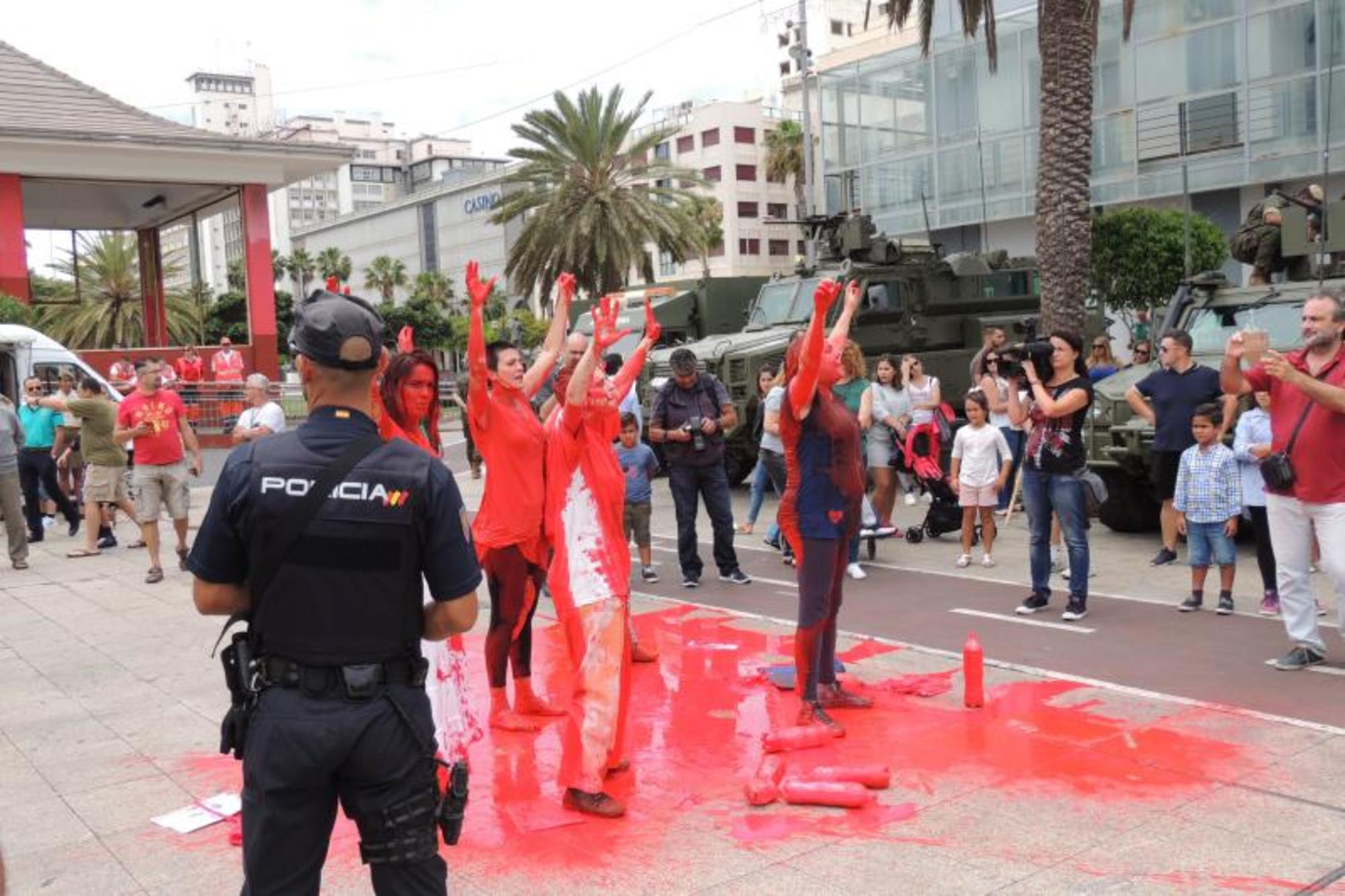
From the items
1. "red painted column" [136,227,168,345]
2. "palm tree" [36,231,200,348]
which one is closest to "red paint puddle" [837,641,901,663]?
"red painted column" [136,227,168,345]

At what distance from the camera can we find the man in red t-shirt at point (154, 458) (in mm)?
10750

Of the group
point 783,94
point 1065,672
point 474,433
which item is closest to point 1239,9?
point 1065,672

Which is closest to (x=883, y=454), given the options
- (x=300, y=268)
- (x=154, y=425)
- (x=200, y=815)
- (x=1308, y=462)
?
(x=1308, y=462)

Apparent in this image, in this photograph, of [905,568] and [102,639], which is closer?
[102,639]

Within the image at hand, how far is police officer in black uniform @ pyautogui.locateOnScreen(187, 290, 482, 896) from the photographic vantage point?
2805 mm

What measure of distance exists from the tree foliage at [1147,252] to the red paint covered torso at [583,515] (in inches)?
866

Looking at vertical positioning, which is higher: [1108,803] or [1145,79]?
[1145,79]

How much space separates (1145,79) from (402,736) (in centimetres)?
2948

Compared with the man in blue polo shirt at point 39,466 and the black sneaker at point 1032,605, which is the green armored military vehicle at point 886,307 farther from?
the man in blue polo shirt at point 39,466

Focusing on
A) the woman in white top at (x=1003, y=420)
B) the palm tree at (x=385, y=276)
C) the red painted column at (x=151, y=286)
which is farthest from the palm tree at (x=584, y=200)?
the palm tree at (x=385, y=276)

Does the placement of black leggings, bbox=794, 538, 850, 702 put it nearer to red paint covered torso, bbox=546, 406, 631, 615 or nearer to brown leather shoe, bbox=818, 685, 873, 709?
brown leather shoe, bbox=818, 685, 873, 709

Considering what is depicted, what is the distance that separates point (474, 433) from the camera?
5.72 meters

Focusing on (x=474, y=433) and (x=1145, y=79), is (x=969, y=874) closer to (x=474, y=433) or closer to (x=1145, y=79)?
(x=474, y=433)

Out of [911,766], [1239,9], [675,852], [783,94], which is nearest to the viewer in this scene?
[675,852]
